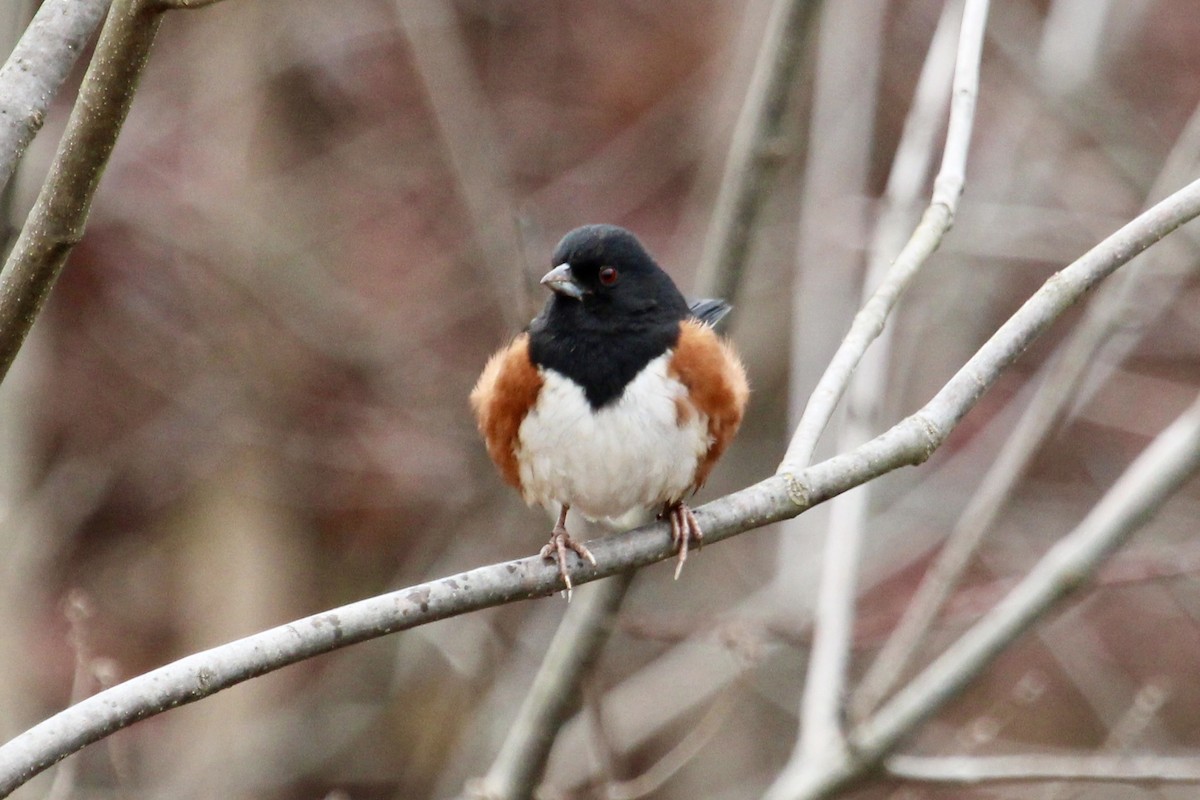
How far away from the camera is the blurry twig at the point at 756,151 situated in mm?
3336

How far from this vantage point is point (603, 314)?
3025mm

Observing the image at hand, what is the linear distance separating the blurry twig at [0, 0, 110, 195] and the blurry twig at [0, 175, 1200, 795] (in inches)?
29.3

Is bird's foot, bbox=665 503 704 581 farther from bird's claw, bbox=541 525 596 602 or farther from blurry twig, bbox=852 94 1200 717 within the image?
blurry twig, bbox=852 94 1200 717

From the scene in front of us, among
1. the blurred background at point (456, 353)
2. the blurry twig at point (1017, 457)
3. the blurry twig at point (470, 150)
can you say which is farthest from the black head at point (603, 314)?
the blurred background at point (456, 353)

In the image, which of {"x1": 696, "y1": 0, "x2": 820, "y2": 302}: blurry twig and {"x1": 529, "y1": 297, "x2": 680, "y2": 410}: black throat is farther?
{"x1": 696, "y1": 0, "x2": 820, "y2": 302}: blurry twig

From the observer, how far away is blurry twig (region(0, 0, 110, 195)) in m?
1.87

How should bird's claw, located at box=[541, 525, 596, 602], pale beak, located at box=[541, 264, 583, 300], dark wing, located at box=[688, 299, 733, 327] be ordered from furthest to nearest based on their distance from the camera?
1. dark wing, located at box=[688, 299, 733, 327]
2. pale beak, located at box=[541, 264, 583, 300]
3. bird's claw, located at box=[541, 525, 596, 602]

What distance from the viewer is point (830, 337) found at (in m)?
5.10

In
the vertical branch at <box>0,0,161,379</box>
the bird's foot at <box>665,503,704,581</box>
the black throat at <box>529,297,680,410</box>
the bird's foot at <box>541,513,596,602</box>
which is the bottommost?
the bird's foot at <box>665,503,704,581</box>

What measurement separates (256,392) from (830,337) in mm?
2480

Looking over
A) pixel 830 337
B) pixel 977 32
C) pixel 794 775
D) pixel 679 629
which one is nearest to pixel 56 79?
pixel 977 32

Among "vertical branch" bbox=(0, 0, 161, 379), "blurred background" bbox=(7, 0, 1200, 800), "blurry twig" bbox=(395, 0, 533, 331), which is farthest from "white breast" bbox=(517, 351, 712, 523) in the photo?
"blurred background" bbox=(7, 0, 1200, 800)

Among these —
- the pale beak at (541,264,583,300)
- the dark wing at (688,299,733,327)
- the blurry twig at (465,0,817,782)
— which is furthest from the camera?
the blurry twig at (465,0,817,782)

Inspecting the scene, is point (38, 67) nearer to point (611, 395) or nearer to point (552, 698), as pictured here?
point (611, 395)
